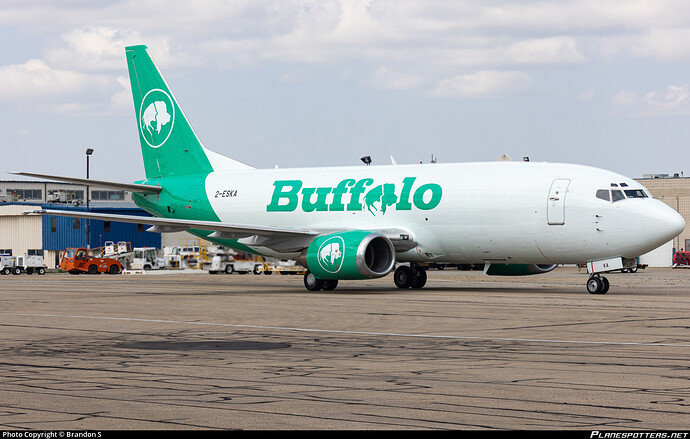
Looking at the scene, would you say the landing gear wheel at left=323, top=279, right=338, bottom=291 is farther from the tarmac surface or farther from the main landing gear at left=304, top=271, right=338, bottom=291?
the tarmac surface

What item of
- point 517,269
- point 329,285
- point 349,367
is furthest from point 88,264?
point 349,367

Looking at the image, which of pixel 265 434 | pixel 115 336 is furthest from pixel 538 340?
pixel 265 434

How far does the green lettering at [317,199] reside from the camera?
34906 mm

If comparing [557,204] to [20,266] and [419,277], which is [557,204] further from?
[20,266]

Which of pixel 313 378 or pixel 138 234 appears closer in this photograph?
pixel 313 378

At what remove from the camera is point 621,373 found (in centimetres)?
1236

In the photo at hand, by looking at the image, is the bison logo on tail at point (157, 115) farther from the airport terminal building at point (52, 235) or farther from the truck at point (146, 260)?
the airport terminal building at point (52, 235)

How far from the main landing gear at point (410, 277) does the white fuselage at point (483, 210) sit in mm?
2351

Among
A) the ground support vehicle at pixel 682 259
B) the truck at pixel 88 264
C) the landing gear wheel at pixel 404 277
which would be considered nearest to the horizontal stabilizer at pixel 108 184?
the landing gear wheel at pixel 404 277

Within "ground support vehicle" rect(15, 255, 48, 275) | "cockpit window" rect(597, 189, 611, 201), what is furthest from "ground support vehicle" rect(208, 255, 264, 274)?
"cockpit window" rect(597, 189, 611, 201)

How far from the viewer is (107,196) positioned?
5049 inches

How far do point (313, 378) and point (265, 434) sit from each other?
373 centimetres

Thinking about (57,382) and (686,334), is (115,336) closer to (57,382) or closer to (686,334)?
(57,382)

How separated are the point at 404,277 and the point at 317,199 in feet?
14.5
